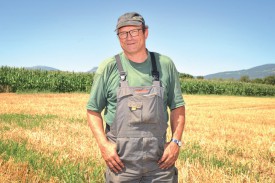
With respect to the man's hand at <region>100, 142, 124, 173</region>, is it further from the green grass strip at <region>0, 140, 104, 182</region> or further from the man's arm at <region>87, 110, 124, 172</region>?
the green grass strip at <region>0, 140, 104, 182</region>

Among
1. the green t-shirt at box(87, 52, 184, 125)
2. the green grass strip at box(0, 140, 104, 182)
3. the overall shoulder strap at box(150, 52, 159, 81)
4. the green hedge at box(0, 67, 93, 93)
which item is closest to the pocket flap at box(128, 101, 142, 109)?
the green t-shirt at box(87, 52, 184, 125)

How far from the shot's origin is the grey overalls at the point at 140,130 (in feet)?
10.2

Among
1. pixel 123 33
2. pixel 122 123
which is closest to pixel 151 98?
pixel 122 123

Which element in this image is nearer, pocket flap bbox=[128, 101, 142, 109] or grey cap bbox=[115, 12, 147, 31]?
pocket flap bbox=[128, 101, 142, 109]

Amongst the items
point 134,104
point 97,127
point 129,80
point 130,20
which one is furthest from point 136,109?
point 130,20

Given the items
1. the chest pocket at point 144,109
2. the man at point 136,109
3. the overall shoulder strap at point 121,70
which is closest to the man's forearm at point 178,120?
the man at point 136,109

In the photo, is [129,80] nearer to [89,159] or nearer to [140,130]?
[140,130]

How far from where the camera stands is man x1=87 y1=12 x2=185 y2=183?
10.3 feet

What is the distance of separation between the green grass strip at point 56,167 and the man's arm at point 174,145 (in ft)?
5.65

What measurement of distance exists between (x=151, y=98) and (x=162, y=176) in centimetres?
75

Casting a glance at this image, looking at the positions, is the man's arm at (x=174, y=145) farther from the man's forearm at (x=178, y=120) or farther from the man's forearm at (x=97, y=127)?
the man's forearm at (x=97, y=127)

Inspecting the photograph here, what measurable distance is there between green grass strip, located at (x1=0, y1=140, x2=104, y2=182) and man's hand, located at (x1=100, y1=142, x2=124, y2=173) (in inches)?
60.7

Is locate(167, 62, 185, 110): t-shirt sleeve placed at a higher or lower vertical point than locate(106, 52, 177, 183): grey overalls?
higher

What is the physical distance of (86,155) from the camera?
620cm
